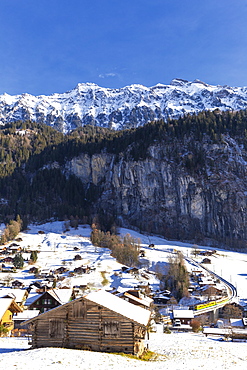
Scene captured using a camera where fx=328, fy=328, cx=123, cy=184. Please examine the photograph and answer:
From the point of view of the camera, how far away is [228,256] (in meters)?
130

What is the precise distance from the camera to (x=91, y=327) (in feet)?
77.2

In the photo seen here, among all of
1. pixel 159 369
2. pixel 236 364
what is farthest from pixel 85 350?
pixel 236 364

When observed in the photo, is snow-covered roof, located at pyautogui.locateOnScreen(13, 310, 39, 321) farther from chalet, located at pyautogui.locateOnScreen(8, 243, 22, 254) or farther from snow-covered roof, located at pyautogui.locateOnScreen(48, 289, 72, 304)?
chalet, located at pyautogui.locateOnScreen(8, 243, 22, 254)

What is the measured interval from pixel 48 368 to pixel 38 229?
480 feet


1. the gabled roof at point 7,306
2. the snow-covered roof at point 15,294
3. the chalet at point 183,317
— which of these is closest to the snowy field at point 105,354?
the gabled roof at point 7,306

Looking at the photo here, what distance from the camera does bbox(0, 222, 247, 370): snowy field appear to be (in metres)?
19.4

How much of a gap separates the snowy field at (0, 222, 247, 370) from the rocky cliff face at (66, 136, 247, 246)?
2679 centimetres

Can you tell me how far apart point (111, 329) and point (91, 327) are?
1.45 m

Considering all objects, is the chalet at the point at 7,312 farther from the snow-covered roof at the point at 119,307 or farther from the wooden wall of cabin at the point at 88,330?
the snow-covered roof at the point at 119,307

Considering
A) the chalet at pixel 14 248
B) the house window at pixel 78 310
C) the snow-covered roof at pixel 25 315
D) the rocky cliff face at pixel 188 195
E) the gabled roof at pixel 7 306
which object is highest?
the rocky cliff face at pixel 188 195

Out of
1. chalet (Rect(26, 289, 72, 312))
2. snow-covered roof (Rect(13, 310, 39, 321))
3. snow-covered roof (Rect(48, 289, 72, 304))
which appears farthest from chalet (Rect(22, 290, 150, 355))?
chalet (Rect(26, 289, 72, 312))

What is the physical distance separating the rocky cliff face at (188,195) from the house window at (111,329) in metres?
150

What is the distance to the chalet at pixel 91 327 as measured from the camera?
76.1ft

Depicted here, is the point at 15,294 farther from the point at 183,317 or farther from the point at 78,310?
the point at 78,310
